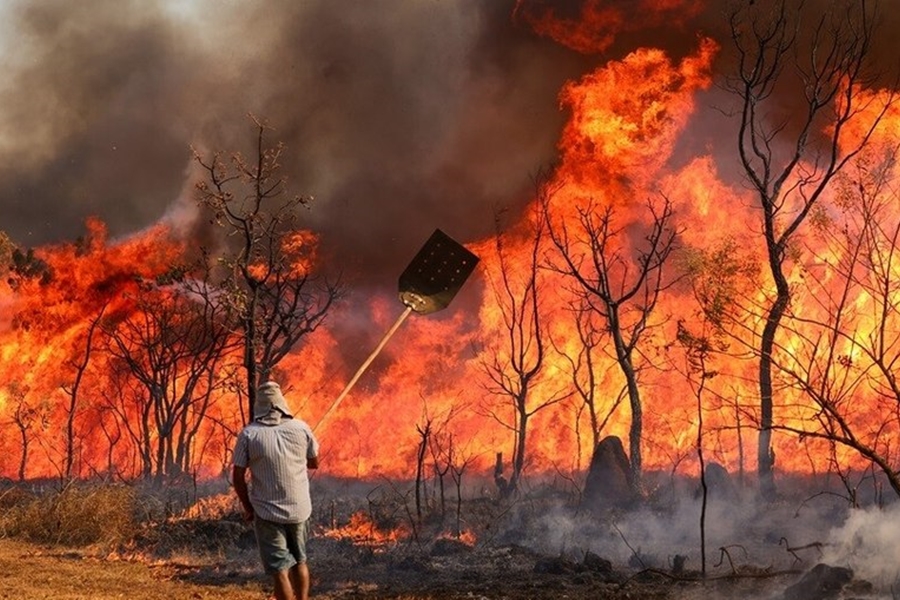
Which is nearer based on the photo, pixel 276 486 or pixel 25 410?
pixel 276 486

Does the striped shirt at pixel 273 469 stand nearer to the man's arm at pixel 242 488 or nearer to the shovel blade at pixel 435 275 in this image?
the man's arm at pixel 242 488

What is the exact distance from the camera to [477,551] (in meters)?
15.3

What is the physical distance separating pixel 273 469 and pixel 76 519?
10768mm

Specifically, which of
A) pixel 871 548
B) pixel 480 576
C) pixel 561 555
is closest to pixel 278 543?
pixel 480 576

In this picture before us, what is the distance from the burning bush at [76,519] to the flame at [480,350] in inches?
502

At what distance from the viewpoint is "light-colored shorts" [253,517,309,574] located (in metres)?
7.35

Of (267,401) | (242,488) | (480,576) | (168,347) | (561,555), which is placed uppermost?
(168,347)

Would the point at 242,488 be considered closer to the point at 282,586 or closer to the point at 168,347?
the point at 282,586

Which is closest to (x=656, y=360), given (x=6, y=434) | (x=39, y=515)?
(x=39, y=515)

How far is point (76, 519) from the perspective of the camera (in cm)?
1577

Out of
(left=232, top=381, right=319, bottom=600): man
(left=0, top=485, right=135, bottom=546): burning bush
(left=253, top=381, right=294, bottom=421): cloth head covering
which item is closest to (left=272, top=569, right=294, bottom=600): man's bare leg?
(left=232, top=381, right=319, bottom=600): man

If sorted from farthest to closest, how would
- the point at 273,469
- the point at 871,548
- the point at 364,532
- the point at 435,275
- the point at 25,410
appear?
1. the point at 25,410
2. the point at 364,532
3. the point at 435,275
4. the point at 871,548
5. the point at 273,469

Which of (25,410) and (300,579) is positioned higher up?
(25,410)

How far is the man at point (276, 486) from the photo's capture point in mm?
7328
